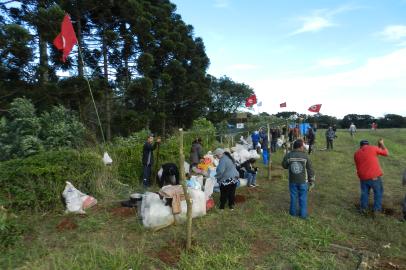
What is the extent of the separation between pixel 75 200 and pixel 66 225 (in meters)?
1.06

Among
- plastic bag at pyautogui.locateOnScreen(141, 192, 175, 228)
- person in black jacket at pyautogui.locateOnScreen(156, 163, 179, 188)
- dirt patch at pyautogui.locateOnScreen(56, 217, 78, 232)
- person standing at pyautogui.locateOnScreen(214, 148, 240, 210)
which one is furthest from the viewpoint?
person in black jacket at pyautogui.locateOnScreen(156, 163, 179, 188)

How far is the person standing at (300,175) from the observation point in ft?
21.3

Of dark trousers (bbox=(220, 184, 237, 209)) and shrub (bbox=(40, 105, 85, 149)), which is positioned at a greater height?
shrub (bbox=(40, 105, 85, 149))

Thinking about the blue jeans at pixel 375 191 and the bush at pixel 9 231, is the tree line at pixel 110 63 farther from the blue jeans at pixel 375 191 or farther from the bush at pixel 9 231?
the blue jeans at pixel 375 191

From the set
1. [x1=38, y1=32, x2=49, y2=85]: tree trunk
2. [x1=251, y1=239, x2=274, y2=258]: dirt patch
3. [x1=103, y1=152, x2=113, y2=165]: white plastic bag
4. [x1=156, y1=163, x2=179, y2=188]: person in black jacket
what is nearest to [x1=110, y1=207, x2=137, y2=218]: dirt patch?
[x1=156, y1=163, x2=179, y2=188]: person in black jacket

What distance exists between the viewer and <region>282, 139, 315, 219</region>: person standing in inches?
255

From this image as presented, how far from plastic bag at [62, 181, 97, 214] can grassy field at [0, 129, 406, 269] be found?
216mm

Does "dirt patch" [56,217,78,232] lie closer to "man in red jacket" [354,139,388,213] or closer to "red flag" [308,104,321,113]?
"man in red jacket" [354,139,388,213]

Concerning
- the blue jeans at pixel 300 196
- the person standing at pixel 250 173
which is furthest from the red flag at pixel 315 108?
the blue jeans at pixel 300 196

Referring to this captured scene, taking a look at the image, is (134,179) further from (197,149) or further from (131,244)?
(131,244)

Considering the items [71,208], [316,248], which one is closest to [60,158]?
[71,208]

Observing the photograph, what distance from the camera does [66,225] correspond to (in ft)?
21.3

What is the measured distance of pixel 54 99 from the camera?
14266 mm

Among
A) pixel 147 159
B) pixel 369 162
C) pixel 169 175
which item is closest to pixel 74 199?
pixel 169 175
